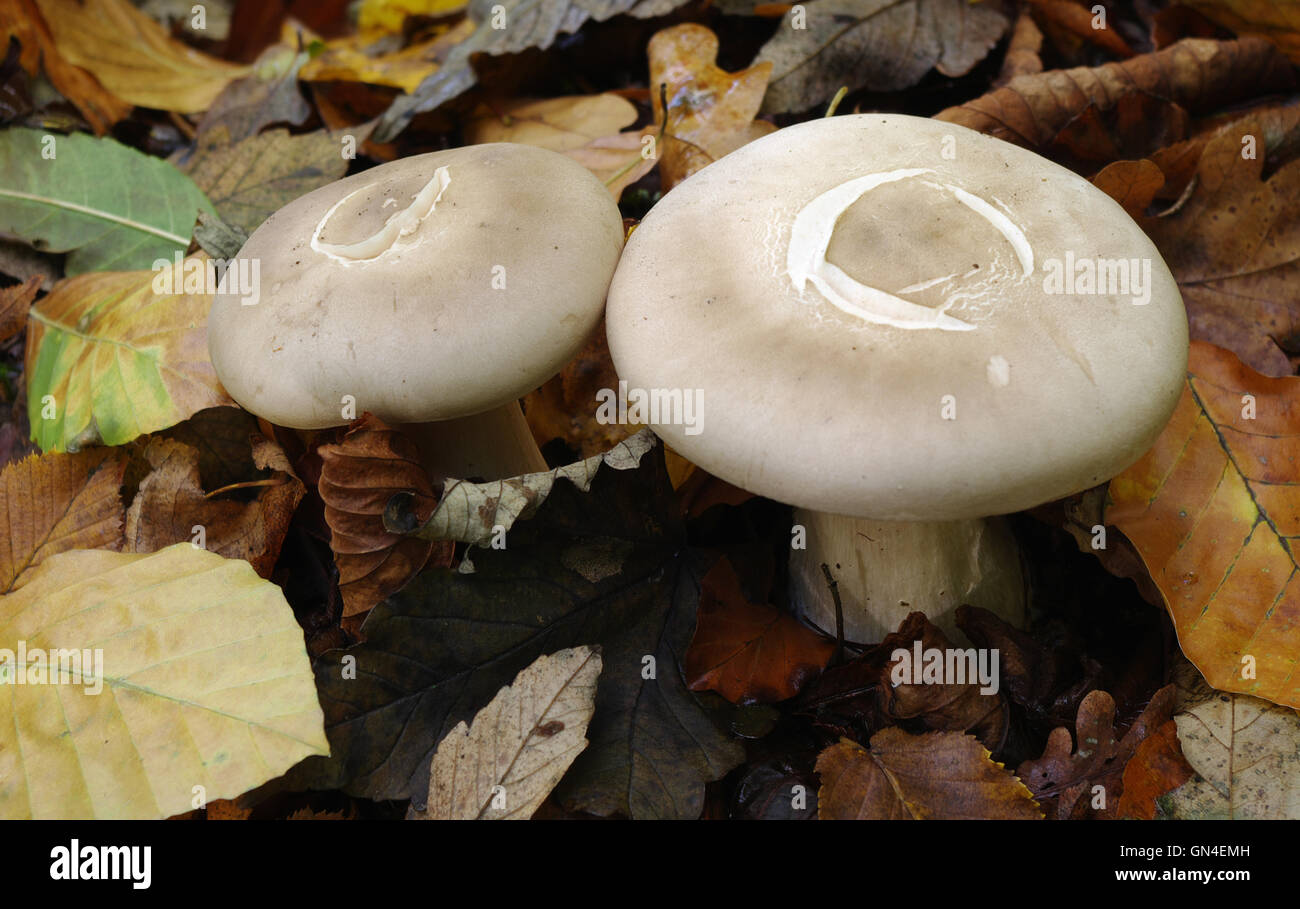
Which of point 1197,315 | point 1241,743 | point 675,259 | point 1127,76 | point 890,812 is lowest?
point 890,812

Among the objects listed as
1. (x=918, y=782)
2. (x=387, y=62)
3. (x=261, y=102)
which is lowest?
(x=918, y=782)

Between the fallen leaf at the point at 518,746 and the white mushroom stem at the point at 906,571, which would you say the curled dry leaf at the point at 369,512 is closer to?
the fallen leaf at the point at 518,746

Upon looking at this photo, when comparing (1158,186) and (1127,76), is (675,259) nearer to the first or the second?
(1158,186)

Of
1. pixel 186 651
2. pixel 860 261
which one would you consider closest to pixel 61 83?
pixel 186 651

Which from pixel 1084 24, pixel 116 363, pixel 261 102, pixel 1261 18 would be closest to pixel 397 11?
pixel 261 102

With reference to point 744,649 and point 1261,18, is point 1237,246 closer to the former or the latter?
point 1261,18

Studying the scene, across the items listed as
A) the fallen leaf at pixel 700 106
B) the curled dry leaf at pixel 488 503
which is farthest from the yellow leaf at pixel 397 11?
the curled dry leaf at pixel 488 503
